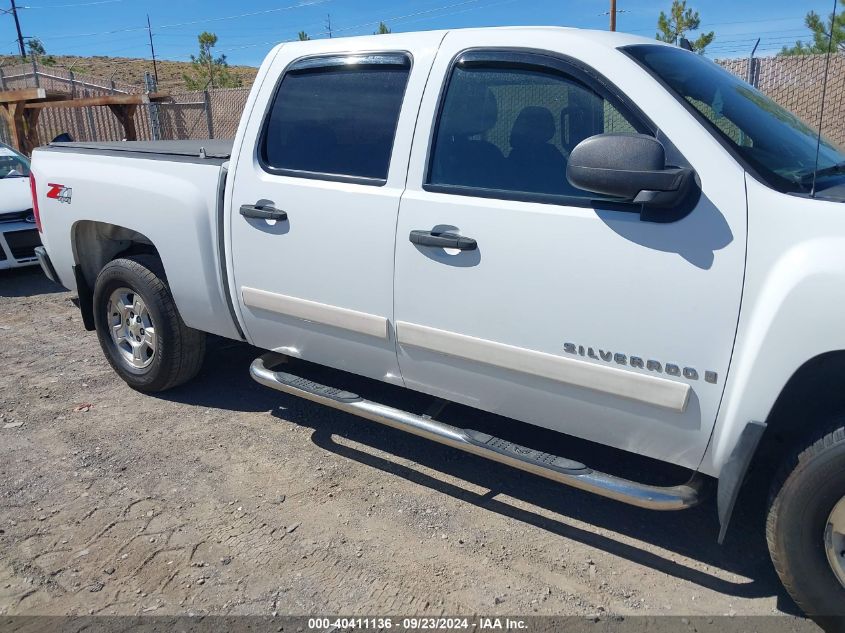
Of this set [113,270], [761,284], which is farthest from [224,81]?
[761,284]

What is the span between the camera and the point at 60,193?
470 centimetres

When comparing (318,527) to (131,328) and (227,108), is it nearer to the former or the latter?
(131,328)

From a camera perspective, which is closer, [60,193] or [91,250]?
[60,193]

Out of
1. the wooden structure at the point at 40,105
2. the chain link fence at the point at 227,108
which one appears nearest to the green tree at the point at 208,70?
the chain link fence at the point at 227,108

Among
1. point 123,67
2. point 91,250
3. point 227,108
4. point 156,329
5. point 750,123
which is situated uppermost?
point 123,67

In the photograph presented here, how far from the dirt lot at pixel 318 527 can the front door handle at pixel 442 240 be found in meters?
1.22

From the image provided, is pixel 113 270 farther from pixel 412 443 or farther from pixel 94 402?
pixel 412 443

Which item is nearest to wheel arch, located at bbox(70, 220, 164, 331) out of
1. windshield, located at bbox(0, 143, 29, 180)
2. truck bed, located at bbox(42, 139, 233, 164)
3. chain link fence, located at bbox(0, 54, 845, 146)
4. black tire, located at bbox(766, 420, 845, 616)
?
truck bed, located at bbox(42, 139, 233, 164)

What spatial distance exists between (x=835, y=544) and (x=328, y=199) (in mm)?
2383

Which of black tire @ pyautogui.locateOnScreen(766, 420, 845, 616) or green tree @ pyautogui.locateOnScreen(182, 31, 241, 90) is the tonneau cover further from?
green tree @ pyautogui.locateOnScreen(182, 31, 241, 90)

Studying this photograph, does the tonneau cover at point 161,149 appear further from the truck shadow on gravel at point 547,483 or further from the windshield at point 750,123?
the windshield at point 750,123

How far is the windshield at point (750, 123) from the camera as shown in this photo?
2.61 metres

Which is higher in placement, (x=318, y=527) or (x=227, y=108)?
(x=227, y=108)

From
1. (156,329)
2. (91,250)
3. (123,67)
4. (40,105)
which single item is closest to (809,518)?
(156,329)
